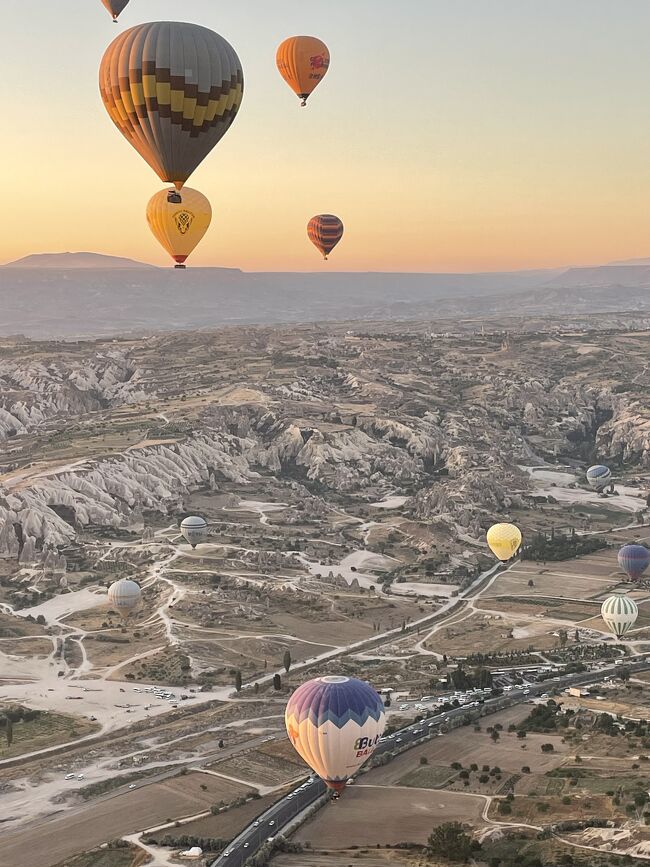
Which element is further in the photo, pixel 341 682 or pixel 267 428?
pixel 267 428

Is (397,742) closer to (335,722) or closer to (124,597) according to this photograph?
(335,722)

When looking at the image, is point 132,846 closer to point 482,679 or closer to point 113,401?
point 482,679

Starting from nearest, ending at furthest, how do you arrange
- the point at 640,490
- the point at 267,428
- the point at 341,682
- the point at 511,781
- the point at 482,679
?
the point at 341,682 → the point at 511,781 → the point at 482,679 → the point at 640,490 → the point at 267,428

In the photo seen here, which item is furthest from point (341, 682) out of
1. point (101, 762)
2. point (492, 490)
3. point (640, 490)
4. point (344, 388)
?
point (344, 388)

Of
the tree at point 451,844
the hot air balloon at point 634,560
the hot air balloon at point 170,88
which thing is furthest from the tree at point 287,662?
the hot air balloon at point 170,88

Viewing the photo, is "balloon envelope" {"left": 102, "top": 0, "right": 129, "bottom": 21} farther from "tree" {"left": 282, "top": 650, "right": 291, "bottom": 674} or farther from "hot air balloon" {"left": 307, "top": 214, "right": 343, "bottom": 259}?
"tree" {"left": 282, "top": 650, "right": 291, "bottom": 674}

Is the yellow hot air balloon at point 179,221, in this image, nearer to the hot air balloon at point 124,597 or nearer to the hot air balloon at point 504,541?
the hot air balloon at point 124,597

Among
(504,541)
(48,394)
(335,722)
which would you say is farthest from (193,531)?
(48,394)
